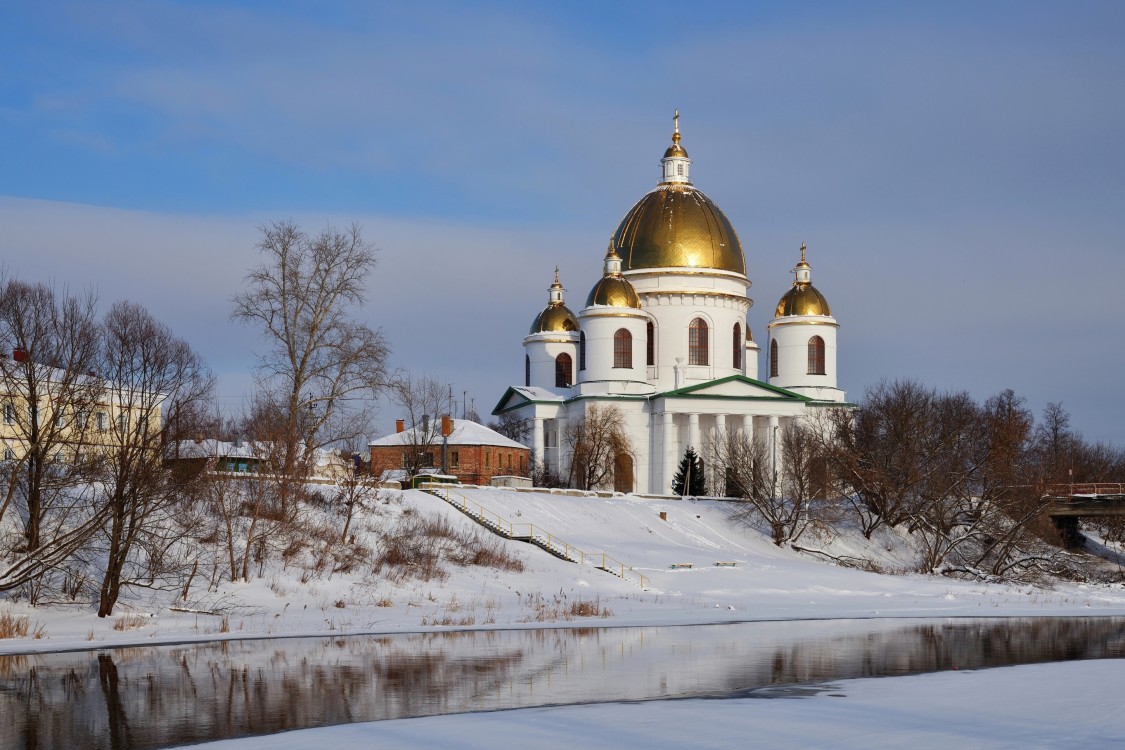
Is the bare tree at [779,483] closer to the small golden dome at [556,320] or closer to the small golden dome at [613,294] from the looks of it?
the small golden dome at [613,294]

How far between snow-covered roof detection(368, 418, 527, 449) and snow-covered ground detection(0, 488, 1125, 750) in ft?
43.0

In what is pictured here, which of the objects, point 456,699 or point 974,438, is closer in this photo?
point 456,699

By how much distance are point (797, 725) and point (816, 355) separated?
223 feet

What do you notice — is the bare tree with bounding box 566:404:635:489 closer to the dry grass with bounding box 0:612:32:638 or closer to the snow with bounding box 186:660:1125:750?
the dry grass with bounding box 0:612:32:638

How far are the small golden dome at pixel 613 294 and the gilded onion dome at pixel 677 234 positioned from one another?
263 cm

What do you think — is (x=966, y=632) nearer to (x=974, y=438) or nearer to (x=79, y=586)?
(x=79, y=586)

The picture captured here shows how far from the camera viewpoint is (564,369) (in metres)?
82.4

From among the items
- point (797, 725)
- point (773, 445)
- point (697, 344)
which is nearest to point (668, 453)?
point (773, 445)

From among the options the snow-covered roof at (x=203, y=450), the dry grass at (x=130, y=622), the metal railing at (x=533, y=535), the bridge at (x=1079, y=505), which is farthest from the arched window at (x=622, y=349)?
the dry grass at (x=130, y=622)

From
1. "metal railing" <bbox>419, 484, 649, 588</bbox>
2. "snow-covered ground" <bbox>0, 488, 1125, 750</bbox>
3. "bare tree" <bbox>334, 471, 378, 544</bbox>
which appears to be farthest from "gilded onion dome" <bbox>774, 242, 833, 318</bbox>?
"bare tree" <bbox>334, 471, 378, 544</bbox>

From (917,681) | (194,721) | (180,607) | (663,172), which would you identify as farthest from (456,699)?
(663,172)

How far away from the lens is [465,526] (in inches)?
1848

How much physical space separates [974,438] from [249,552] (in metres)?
35.6

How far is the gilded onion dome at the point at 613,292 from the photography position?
251ft
